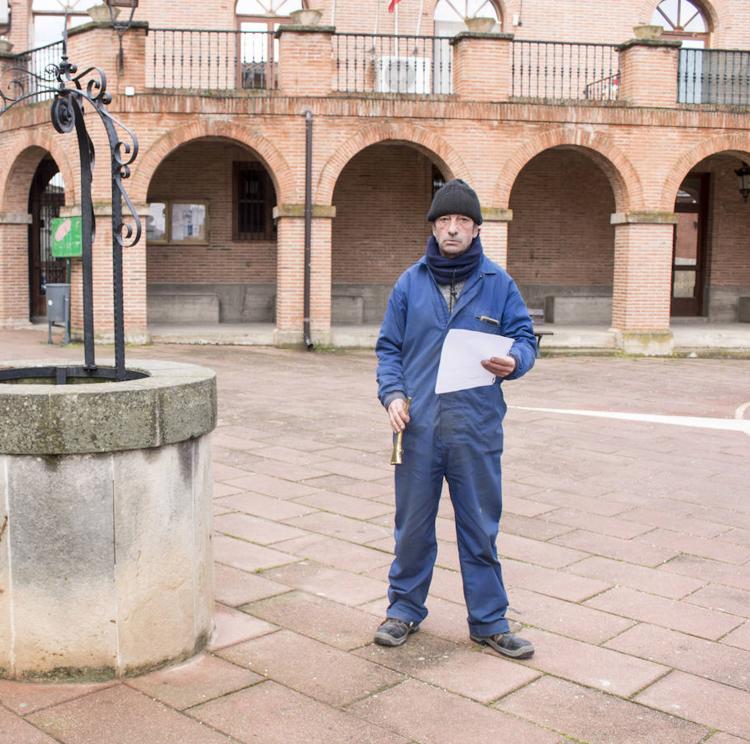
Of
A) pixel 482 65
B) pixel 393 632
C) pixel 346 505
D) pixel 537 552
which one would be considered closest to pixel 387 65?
pixel 482 65

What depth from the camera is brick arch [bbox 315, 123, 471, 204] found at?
17688mm

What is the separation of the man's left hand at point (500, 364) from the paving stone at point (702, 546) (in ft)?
7.80

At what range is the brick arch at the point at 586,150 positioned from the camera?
18.1 meters

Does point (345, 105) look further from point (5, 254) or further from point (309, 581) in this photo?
point (309, 581)

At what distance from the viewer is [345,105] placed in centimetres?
1758

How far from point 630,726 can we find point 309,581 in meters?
1.98

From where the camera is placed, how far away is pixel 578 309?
2244 cm

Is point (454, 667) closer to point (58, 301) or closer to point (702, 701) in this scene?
point (702, 701)

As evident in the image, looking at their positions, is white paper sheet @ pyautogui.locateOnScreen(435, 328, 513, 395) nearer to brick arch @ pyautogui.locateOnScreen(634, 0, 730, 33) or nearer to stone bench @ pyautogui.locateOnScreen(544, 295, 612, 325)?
stone bench @ pyautogui.locateOnScreen(544, 295, 612, 325)

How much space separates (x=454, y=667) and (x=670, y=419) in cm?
754

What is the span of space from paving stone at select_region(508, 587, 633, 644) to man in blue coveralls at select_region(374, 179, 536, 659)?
15.7 inches

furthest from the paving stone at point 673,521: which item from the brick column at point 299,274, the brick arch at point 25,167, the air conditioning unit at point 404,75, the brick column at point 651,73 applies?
the air conditioning unit at point 404,75

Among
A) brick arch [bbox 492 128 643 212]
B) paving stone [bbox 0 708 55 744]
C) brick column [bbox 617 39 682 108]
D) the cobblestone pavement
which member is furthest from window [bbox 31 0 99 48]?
paving stone [bbox 0 708 55 744]

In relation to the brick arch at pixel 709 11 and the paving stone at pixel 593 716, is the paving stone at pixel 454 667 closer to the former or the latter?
the paving stone at pixel 593 716
